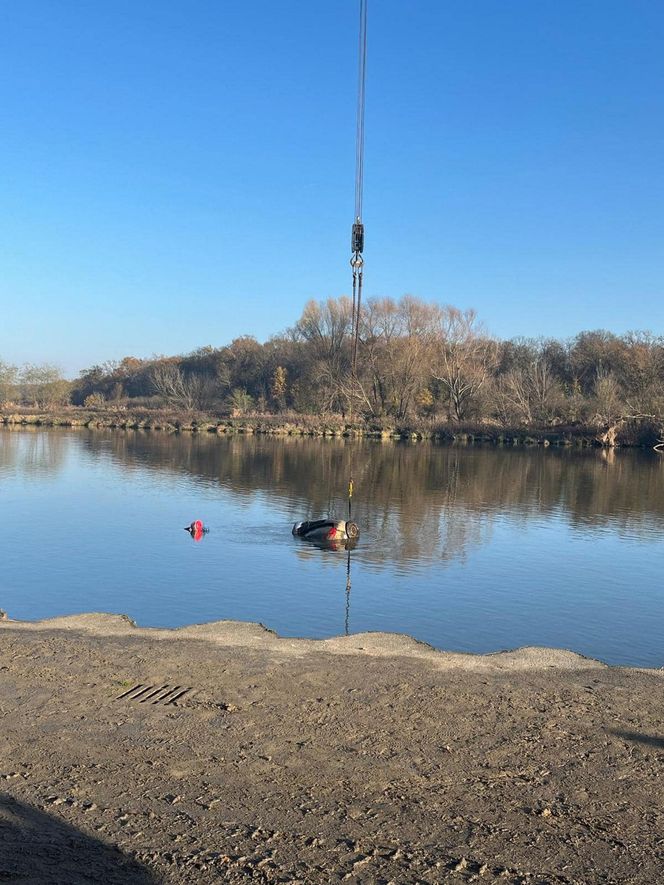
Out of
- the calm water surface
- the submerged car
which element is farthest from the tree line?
the submerged car

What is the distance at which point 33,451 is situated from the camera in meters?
51.5

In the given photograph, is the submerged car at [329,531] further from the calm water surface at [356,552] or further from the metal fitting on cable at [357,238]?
the metal fitting on cable at [357,238]

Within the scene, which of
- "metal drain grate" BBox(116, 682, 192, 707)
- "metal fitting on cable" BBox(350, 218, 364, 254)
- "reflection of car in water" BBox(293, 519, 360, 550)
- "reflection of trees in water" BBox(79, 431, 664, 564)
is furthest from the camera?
"reflection of trees in water" BBox(79, 431, 664, 564)

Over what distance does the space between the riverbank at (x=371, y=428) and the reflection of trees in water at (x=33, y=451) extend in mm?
10423

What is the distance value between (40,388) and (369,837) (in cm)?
9920

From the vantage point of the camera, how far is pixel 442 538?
81.5ft

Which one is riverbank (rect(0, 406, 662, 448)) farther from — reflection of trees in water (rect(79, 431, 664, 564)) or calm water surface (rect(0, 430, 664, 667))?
calm water surface (rect(0, 430, 664, 667))

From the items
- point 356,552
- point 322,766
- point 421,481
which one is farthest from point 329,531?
point 421,481

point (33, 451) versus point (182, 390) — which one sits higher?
point (182, 390)

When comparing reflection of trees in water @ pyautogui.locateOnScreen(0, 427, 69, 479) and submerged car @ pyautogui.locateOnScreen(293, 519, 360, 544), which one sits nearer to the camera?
submerged car @ pyautogui.locateOnScreen(293, 519, 360, 544)

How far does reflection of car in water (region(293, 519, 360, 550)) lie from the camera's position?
2289 cm

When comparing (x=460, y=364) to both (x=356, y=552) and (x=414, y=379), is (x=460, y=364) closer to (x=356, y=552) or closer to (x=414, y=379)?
(x=414, y=379)

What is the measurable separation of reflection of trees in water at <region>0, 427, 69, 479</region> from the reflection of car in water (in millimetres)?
Result: 19190

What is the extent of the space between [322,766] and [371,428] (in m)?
73.1
